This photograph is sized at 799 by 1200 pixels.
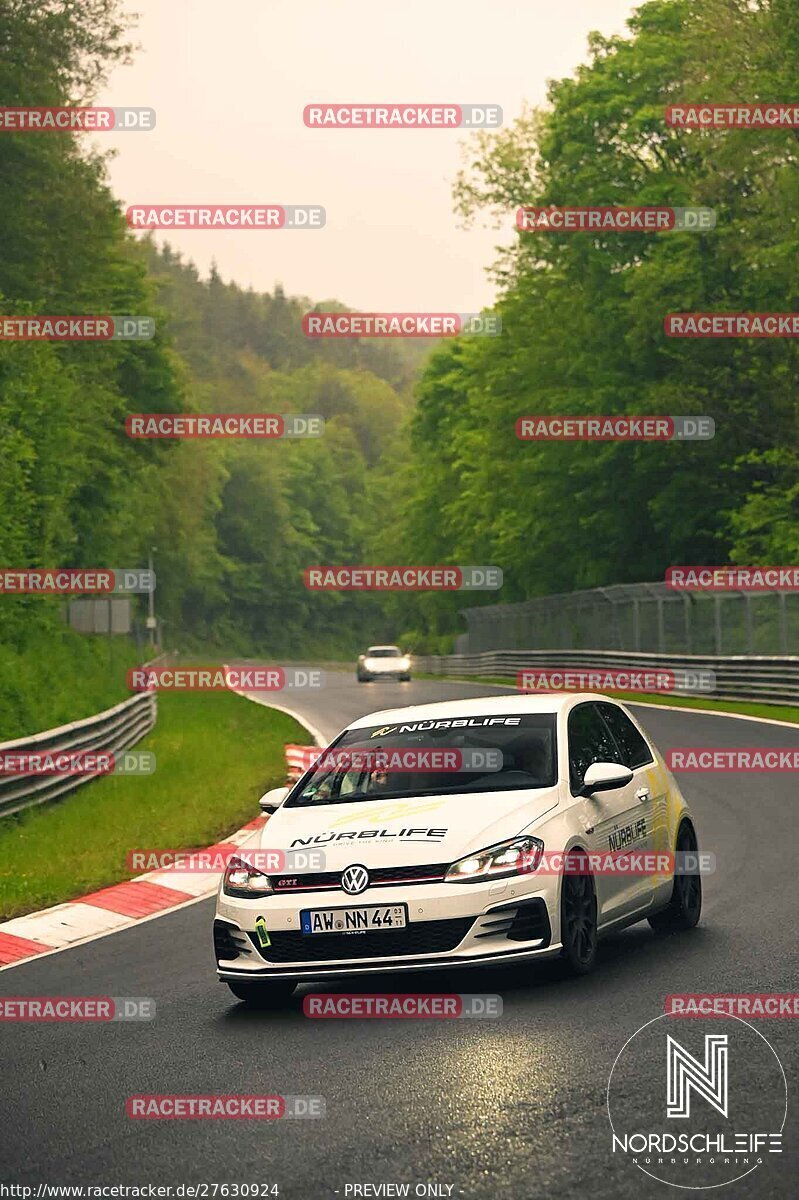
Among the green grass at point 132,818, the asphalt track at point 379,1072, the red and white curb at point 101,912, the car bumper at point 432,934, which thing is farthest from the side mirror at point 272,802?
the green grass at point 132,818

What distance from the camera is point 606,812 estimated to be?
10117 millimetres

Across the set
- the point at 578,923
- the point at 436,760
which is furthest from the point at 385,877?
the point at 436,760

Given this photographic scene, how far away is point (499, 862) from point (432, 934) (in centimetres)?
49

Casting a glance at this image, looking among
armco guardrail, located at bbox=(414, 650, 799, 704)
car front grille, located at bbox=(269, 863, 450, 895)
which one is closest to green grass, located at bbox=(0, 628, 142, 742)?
armco guardrail, located at bbox=(414, 650, 799, 704)

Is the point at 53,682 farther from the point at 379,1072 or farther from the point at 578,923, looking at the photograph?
→ the point at 379,1072

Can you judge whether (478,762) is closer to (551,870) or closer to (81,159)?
(551,870)

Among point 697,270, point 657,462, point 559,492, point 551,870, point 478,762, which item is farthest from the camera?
point 559,492

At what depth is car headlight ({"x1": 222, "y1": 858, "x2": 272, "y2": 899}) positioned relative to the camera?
9242 millimetres

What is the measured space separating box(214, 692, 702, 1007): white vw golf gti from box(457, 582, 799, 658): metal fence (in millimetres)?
22787

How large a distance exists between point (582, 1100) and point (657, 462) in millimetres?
44303

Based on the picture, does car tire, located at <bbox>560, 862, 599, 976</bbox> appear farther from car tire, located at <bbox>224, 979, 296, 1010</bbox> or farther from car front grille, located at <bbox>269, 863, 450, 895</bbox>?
car tire, located at <bbox>224, 979, 296, 1010</bbox>

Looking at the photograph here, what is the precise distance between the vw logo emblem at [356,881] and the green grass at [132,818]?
5.00 m

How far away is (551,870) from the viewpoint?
Result: 9.09m

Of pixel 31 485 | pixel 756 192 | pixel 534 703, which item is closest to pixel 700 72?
pixel 756 192
